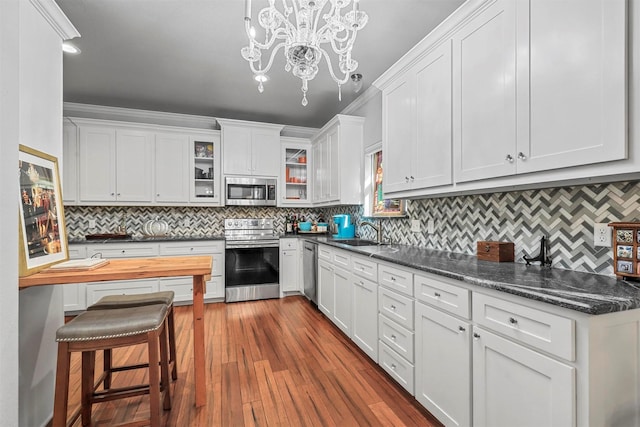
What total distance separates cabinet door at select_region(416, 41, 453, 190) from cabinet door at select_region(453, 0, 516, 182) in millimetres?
69

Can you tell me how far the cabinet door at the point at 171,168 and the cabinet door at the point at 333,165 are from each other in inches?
81.0

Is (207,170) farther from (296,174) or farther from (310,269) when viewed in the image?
(310,269)

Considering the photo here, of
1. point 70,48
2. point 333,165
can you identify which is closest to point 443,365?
point 333,165

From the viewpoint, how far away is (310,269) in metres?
3.82

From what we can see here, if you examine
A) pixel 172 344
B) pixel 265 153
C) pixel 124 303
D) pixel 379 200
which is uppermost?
pixel 265 153

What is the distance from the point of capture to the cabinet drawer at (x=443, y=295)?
144 cm

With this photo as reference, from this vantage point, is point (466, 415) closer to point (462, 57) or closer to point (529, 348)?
point (529, 348)

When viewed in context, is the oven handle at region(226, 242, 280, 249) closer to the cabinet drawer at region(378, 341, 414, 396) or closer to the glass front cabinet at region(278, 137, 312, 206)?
the glass front cabinet at region(278, 137, 312, 206)

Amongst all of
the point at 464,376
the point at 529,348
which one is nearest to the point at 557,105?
the point at 529,348

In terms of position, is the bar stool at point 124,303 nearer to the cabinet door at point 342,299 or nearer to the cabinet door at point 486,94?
the cabinet door at point 342,299

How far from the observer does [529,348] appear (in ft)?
3.73

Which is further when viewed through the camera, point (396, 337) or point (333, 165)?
point (333, 165)

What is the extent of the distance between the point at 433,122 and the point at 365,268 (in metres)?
1.27

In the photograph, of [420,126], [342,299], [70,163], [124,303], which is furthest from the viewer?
[70,163]
